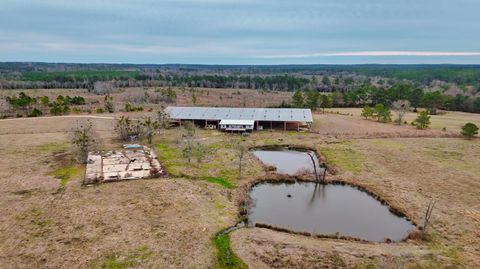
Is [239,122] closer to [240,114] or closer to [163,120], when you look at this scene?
[240,114]

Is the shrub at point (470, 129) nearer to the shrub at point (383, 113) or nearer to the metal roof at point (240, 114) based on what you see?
the shrub at point (383, 113)

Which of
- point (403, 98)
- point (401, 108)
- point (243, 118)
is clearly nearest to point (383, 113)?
point (401, 108)

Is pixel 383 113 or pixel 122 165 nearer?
pixel 122 165

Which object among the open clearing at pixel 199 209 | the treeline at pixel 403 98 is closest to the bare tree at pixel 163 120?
the open clearing at pixel 199 209

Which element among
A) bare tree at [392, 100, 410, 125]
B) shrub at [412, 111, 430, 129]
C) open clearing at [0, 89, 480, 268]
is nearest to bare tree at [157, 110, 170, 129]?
open clearing at [0, 89, 480, 268]

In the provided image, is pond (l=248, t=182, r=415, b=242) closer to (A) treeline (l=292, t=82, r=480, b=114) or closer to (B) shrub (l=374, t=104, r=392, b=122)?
(B) shrub (l=374, t=104, r=392, b=122)

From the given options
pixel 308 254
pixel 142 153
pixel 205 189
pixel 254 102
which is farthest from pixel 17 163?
pixel 254 102

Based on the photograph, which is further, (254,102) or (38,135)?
(254,102)

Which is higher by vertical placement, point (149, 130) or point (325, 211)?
point (149, 130)

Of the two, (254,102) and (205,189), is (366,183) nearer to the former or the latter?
(205,189)
